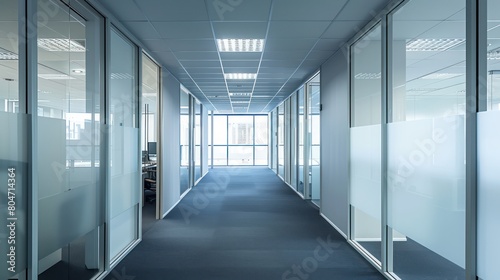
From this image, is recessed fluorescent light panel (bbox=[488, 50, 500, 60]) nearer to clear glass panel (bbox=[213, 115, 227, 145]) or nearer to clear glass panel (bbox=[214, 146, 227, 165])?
clear glass panel (bbox=[213, 115, 227, 145])

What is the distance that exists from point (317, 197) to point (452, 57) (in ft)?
12.0

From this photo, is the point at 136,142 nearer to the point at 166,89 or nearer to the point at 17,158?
the point at 166,89

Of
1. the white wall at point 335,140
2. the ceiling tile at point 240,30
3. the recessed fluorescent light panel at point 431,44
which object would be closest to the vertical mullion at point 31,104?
the ceiling tile at point 240,30

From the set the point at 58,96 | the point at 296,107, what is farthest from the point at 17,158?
the point at 296,107

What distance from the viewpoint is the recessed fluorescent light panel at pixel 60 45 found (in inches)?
111

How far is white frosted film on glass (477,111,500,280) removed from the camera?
1.65 meters

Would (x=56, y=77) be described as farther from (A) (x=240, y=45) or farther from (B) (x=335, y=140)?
(B) (x=335, y=140)

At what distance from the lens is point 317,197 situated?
6.85 m

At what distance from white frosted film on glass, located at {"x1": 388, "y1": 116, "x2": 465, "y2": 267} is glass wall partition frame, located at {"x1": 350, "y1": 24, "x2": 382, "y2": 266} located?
2.04 ft

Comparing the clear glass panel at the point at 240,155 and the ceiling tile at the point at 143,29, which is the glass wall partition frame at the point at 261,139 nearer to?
the clear glass panel at the point at 240,155


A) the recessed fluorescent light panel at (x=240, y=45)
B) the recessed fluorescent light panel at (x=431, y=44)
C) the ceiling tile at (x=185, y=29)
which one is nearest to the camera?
the ceiling tile at (x=185, y=29)

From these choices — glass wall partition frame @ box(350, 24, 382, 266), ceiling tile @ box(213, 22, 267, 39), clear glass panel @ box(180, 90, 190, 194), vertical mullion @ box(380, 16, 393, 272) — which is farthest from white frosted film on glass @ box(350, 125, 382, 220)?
clear glass panel @ box(180, 90, 190, 194)

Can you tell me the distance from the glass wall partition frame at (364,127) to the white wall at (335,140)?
0.12 m

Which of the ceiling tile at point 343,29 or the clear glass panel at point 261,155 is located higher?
the ceiling tile at point 343,29
